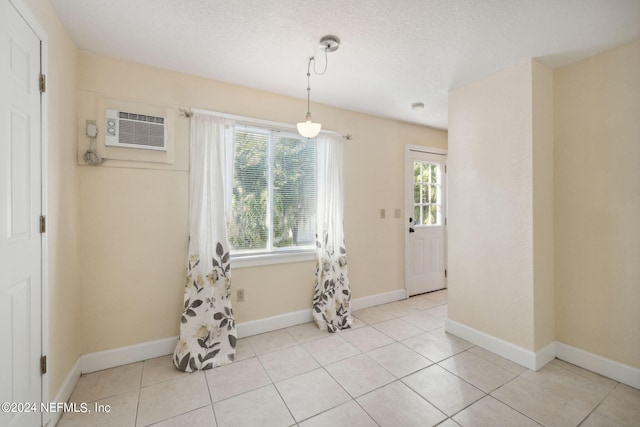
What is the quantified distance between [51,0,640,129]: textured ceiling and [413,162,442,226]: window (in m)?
1.61

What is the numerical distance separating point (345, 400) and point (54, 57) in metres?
2.87

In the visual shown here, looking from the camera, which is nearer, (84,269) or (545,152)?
(84,269)

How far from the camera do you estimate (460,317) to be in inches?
107

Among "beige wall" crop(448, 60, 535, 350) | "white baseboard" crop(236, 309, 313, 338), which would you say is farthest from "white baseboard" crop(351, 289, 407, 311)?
"beige wall" crop(448, 60, 535, 350)

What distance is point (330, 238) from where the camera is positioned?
310 centimetres

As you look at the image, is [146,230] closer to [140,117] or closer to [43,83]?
[140,117]

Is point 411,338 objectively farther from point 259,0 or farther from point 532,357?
point 259,0

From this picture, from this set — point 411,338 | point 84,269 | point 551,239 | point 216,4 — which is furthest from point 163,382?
point 551,239

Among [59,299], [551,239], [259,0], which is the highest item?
[259,0]

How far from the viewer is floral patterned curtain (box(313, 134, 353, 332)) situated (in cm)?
301

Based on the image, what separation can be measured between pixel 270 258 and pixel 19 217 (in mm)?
1837

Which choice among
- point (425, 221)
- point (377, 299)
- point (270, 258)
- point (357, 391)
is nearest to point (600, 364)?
point (357, 391)

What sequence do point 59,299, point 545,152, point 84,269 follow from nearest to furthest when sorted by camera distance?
point 59,299
point 84,269
point 545,152

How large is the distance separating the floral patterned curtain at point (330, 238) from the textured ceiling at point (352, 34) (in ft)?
2.58
